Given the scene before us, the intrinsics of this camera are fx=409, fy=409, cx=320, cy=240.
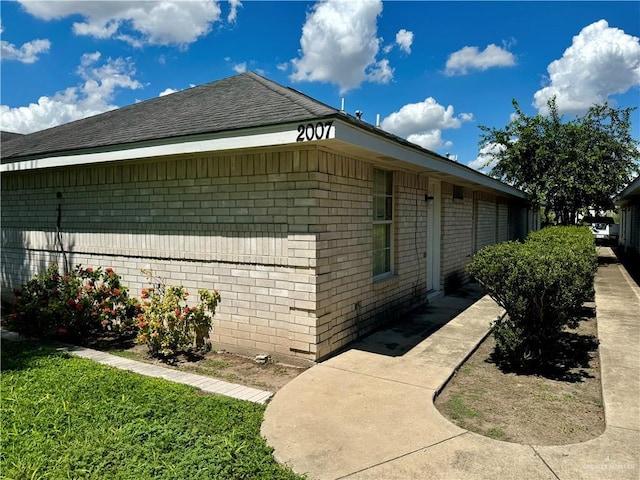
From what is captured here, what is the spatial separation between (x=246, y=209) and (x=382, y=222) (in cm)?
242

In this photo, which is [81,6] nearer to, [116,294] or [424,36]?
[116,294]

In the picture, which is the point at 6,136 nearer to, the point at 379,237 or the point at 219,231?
the point at 219,231

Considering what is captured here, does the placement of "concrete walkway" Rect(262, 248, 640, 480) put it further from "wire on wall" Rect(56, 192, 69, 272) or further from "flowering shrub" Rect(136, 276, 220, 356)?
"wire on wall" Rect(56, 192, 69, 272)

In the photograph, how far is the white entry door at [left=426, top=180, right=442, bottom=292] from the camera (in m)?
9.14

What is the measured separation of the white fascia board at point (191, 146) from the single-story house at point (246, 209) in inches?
0.6

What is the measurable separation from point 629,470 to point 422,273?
5.48m

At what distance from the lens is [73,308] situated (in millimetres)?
6094

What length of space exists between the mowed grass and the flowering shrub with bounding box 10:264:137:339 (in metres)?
1.51

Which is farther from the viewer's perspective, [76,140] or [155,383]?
[76,140]

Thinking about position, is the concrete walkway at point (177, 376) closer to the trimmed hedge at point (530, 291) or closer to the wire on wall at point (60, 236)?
the wire on wall at point (60, 236)

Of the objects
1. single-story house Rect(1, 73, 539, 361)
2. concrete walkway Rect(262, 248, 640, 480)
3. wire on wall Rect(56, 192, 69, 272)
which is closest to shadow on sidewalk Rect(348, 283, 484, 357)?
concrete walkway Rect(262, 248, 640, 480)

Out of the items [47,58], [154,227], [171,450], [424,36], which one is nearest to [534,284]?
[171,450]

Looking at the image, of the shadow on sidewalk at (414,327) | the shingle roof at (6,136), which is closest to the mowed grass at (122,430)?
the shadow on sidewalk at (414,327)

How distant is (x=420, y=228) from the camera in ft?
26.3
